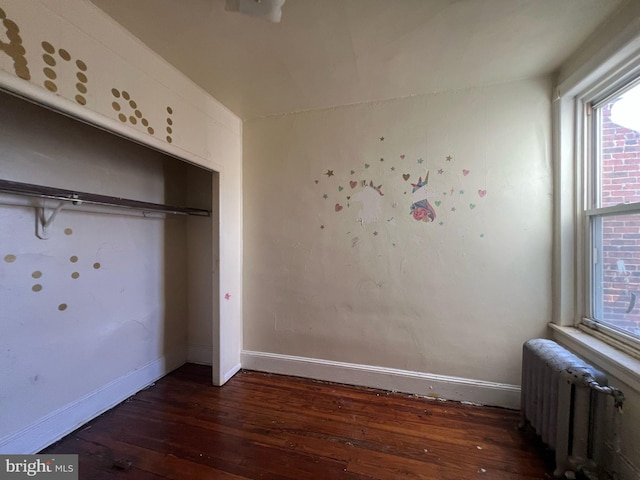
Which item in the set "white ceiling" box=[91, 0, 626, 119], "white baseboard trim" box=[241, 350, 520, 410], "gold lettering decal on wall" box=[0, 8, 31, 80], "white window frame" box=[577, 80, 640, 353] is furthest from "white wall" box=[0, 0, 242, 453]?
"white window frame" box=[577, 80, 640, 353]

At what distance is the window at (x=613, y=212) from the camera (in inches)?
54.4

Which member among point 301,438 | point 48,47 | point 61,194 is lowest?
point 301,438

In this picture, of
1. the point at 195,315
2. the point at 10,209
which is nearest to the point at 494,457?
the point at 195,315

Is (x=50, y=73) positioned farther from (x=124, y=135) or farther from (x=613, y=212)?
(x=613, y=212)

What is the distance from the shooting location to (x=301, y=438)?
64.6 inches

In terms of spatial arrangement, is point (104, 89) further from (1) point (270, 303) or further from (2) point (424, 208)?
(2) point (424, 208)

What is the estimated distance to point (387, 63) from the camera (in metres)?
1.66

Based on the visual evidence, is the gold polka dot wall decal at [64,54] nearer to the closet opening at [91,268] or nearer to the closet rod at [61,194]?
the closet opening at [91,268]

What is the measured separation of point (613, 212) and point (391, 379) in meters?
1.80

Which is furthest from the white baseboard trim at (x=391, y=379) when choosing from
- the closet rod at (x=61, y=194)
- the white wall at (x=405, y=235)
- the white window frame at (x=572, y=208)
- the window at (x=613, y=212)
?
the closet rod at (x=61, y=194)

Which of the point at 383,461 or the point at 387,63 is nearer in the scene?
the point at 383,461

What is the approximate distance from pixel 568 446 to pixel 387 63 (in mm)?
2333

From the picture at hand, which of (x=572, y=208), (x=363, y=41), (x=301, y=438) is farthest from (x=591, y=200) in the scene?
(x=301, y=438)

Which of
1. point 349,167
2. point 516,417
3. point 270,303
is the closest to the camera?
point 516,417
